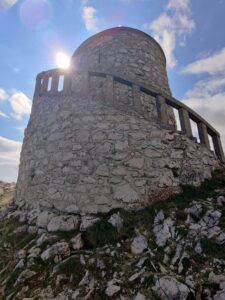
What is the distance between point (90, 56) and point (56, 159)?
557cm

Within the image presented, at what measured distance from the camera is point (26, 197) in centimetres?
605

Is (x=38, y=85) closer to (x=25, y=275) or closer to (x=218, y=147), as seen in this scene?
(x=25, y=275)

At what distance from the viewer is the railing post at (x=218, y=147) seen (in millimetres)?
7004

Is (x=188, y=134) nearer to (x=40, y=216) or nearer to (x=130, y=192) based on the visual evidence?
(x=130, y=192)

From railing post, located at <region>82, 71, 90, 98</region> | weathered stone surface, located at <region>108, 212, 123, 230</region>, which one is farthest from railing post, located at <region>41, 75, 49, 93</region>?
weathered stone surface, located at <region>108, 212, 123, 230</region>

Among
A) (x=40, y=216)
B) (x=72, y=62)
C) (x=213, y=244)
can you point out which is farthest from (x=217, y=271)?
(x=72, y=62)

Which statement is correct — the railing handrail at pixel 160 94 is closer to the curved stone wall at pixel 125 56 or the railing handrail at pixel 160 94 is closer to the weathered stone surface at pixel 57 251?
the curved stone wall at pixel 125 56

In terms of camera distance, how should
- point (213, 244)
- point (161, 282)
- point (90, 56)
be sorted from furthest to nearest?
point (90, 56) → point (213, 244) → point (161, 282)

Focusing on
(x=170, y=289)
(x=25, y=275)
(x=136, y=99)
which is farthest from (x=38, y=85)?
(x=170, y=289)

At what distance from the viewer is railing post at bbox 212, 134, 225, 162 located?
7.00 meters

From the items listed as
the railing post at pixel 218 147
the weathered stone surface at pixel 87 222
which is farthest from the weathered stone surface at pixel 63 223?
the railing post at pixel 218 147

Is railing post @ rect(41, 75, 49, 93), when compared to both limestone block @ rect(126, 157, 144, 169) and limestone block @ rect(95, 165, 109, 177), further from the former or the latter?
limestone block @ rect(126, 157, 144, 169)

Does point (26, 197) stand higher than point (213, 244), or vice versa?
point (26, 197)

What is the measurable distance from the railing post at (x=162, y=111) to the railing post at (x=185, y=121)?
1.90ft
